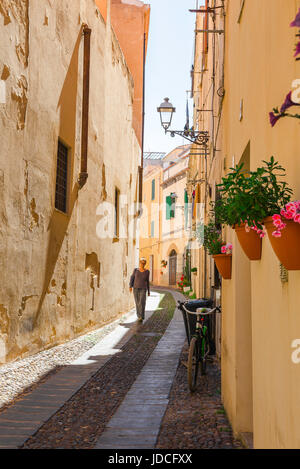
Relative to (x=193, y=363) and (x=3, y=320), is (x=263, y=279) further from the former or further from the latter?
(x=3, y=320)

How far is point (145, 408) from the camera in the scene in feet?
16.7

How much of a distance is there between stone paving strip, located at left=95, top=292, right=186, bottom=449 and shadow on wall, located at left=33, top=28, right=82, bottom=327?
7.34 ft

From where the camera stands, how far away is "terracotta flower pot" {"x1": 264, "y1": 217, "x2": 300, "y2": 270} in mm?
1966

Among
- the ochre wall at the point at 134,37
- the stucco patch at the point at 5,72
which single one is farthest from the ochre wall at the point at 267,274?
the ochre wall at the point at 134,37

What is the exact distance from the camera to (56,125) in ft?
29.5

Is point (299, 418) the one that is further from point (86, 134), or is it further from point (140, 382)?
point (86, 134)

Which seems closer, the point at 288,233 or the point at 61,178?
the point at 288,233

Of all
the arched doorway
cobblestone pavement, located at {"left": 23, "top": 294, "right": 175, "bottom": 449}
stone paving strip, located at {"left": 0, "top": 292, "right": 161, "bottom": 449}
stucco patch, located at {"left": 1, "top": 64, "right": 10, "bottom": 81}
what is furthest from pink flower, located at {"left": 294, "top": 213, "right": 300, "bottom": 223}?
the arched doorway

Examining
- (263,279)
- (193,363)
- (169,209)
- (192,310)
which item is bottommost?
(193,363)

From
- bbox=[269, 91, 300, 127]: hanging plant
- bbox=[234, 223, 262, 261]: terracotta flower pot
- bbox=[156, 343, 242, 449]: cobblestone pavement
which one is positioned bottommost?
bbox=[156, 343, 242, 449]: cobblestone pavement

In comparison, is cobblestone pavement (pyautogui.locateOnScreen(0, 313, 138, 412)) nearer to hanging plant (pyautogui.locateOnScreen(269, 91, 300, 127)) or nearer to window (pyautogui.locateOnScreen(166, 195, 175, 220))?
hanging plant (pyautogui.locateOnScreen(269, 91, 300, 127))

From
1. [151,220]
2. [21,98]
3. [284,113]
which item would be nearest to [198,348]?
[21,98]

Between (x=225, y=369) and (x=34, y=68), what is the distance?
17.9ft

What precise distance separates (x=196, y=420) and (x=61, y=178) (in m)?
5.93
